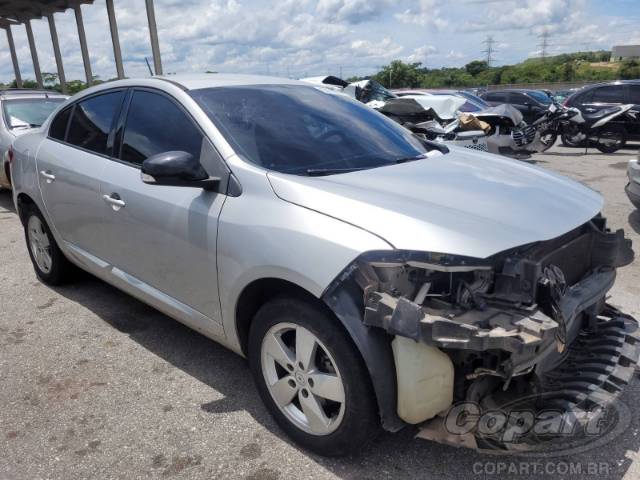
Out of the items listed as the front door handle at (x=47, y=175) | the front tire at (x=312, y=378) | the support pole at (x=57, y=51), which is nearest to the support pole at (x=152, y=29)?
the support pole at (x=57, y=51)

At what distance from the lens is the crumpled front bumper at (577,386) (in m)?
2.18

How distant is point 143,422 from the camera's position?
9.21 feet

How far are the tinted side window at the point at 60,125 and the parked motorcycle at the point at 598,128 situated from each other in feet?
38.6

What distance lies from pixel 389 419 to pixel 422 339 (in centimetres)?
41

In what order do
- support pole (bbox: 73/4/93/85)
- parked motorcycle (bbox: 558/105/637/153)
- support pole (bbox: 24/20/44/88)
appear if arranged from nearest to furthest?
parked motorcycle (bbox: 558/105/637/153)
support pole (bbox: 73/4/93/85)
support pole (bbox: 24/20/44/88)

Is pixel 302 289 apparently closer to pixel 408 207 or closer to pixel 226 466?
pixel 408 207

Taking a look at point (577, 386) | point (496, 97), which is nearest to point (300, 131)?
point (577, 386)

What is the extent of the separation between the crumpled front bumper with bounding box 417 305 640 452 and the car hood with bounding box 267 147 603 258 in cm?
61

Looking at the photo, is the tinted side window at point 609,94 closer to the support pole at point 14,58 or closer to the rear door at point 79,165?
the rear door at point 79,165

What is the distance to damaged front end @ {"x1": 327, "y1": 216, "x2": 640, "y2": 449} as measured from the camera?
1.94m

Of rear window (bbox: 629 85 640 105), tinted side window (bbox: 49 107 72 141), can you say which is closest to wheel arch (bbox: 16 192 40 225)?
tinted side window (bbox: 49 107 72 141)

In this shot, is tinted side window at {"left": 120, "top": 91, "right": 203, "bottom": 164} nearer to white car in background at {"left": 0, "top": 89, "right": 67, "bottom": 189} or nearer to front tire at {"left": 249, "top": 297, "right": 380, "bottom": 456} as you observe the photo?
front tire at {"left": 249, "top": 297, "right": 380, "bottom": 456}

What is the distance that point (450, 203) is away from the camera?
7.73ft

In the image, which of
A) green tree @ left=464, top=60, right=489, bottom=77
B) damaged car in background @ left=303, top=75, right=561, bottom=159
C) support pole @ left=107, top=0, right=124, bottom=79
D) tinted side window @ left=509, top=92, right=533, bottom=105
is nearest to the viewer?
damaged car in background @ left=303, top=75, right=561, bottom=159
